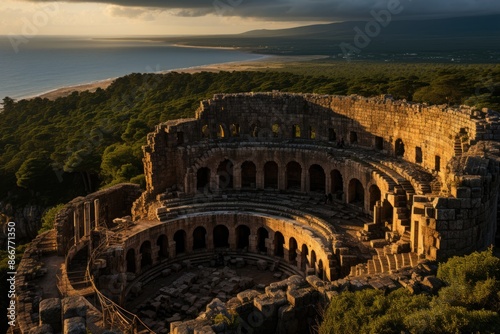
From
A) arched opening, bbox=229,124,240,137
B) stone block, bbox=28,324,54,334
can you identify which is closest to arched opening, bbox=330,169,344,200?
arched opening, bbox=229,124,240,137

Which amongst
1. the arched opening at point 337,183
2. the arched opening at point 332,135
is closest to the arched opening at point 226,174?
the arched opening at point 337,183

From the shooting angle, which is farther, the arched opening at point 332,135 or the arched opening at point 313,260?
the arched opening at point 332,135

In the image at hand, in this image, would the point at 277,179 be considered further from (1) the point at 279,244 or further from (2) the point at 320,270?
(2) the point at 320,270

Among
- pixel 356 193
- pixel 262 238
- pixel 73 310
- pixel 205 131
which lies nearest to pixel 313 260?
pixel 262 238

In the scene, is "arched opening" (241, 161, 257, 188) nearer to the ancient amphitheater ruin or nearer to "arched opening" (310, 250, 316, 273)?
the ancient amphitheater ruin

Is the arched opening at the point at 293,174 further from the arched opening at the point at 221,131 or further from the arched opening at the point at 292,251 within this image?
the arched opening at the point at 292,251

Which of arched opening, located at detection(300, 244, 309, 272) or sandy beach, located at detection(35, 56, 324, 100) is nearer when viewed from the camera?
arched opening, located at detection(300, 244, 309, 272)

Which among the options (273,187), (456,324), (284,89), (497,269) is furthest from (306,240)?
(284,89)

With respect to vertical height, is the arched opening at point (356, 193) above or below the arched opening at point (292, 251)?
above
